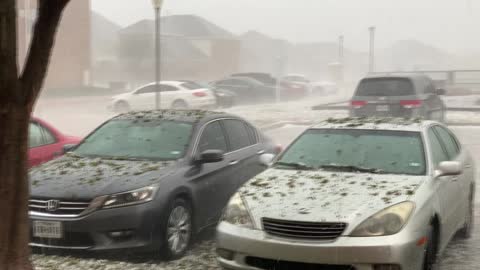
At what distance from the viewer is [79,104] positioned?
34812 millimetres

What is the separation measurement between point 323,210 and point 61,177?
2.69 m

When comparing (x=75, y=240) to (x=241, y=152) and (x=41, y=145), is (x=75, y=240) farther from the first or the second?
(x=41, y=145)

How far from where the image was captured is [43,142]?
26.8 ft

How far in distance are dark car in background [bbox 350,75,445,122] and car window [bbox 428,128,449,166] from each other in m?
9.13

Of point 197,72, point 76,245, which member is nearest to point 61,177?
point 76,245

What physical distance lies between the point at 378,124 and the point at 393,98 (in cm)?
949

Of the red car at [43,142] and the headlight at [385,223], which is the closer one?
the headlight at [385,223]

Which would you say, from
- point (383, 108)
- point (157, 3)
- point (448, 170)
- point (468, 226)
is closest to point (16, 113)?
point (448, 170)

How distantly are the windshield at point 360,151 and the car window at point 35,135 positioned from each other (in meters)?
3.59

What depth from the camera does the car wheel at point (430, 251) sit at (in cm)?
485

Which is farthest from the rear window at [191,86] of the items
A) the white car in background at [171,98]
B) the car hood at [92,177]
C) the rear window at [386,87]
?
the car hood at [92,177]

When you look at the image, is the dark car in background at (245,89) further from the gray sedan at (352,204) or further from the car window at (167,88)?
the gray sedan at (352,204)

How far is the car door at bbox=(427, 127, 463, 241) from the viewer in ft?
17.3

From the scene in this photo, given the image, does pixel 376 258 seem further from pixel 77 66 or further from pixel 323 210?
pixel 77 66
